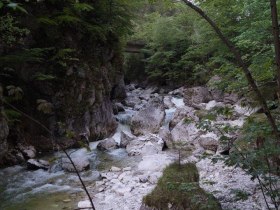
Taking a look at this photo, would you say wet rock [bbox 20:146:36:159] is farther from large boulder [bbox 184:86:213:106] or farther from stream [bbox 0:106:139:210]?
large boulder [bbox 184:86:213:106]

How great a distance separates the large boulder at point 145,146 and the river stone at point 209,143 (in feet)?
3.94

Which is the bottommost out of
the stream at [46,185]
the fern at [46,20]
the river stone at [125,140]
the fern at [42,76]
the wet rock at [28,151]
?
the stream at [46,185]

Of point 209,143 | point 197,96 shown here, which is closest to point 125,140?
point 209,143

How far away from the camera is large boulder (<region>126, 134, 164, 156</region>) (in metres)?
8.39

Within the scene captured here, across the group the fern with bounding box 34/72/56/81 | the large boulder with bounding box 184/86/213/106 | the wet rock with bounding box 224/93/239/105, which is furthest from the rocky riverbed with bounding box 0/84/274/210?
the large boulder with bounding box 184/86/213/106

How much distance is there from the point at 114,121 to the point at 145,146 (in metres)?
2.88

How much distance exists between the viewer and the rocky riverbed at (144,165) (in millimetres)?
4996

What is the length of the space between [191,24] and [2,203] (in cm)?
1764

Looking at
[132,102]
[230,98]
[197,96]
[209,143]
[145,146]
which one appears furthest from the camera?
[132,102]

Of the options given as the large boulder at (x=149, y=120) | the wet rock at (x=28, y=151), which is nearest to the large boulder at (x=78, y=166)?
the wet rock at (x=28, y=151)

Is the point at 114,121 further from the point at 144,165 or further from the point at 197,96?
the point at 197,96

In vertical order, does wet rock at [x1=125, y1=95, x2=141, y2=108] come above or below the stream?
above

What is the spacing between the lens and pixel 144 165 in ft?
23.4

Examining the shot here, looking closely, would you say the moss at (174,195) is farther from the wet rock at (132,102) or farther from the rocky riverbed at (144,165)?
the wet rock at (132,102)
